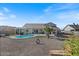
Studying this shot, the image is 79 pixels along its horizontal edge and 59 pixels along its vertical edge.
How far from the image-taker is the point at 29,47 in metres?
4.06

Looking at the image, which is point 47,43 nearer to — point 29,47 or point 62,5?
point 29,47

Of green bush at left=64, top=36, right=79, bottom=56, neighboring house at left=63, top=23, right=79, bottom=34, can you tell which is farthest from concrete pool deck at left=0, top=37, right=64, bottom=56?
neighboring house at left=63, top=23, right=79, bottom=34

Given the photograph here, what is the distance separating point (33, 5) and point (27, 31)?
1.43ft

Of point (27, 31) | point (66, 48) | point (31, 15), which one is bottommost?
point (66, 48)

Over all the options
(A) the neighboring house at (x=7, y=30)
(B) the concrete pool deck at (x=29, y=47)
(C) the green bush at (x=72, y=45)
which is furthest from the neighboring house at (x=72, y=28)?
(A) the neighboring house at (x=7, y=30)

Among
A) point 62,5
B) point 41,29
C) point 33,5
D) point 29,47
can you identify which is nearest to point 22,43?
point 29,47

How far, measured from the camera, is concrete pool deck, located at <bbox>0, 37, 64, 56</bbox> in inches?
157

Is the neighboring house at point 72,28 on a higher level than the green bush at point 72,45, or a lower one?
higher

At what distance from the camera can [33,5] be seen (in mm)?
3934

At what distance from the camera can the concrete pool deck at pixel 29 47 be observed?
13.1ft

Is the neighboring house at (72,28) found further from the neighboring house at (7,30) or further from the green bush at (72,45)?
the neighboring house at (7,30)

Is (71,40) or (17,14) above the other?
(17,14)

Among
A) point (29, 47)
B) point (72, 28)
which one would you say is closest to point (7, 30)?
point (29, 47)

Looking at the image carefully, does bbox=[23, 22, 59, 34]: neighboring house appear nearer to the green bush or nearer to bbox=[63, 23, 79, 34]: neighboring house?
bbox=[63, 23, 79, 34]: neighboring house
